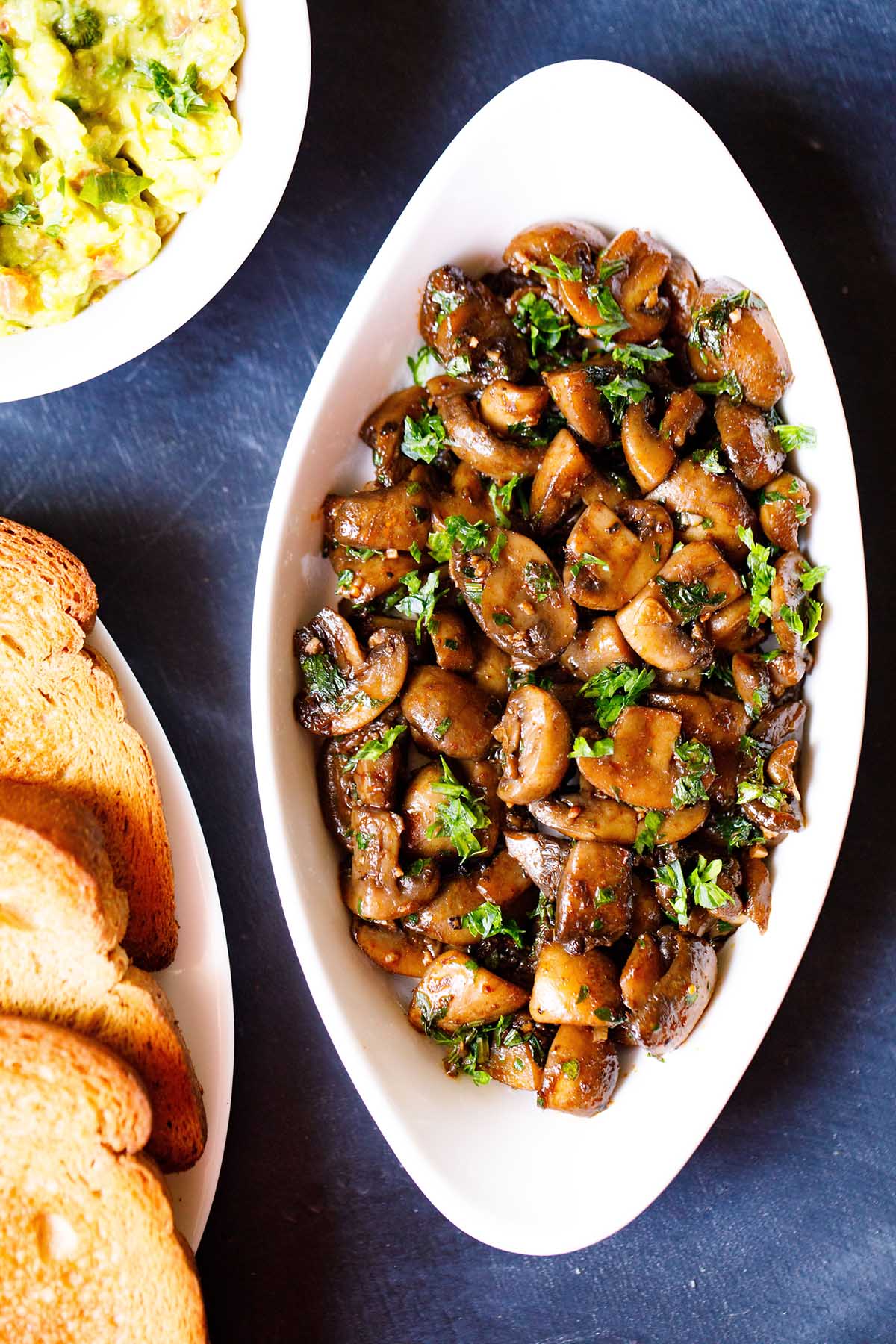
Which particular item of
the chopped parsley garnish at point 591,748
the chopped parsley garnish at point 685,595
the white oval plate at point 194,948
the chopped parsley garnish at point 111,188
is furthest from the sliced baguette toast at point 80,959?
the chopped parsley garnish at point 685,595

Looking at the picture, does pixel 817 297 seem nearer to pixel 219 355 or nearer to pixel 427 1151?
pixel 219 355

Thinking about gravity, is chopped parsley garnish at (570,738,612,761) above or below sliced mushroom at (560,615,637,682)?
below

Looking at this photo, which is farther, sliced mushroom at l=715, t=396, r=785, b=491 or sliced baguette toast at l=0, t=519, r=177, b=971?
sliced baguette toast at l=0, t=519, r=177, b=971

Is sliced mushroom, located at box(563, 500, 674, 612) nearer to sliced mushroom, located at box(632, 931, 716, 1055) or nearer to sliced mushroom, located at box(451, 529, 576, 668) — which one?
sliced mushroom, located at box(451, 529, 576, 668)

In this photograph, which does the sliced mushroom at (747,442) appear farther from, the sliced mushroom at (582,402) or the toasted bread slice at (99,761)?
the toasted bread slice at (99,761)

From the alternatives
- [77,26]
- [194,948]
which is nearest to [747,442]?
[77,26]

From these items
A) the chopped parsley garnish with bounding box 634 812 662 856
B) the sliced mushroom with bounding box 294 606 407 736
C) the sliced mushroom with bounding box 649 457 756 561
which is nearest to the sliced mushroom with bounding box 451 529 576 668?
the sliced mushroom with bounding box 294 606 407 736
